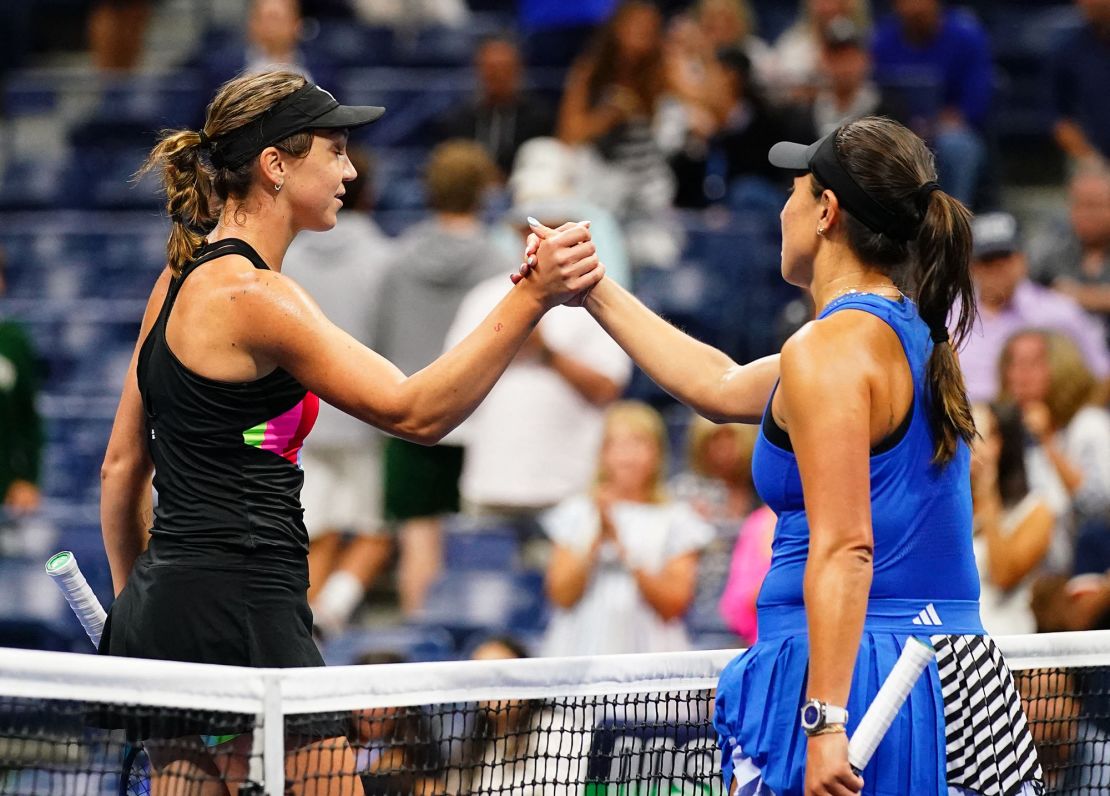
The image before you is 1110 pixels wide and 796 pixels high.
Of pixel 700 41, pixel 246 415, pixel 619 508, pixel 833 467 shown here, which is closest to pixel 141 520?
pixel 246 415

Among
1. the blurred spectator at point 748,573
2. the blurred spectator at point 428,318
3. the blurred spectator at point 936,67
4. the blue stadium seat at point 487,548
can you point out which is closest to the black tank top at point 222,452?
the blurred spectator at point 748,573

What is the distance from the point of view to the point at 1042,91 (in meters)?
11.3

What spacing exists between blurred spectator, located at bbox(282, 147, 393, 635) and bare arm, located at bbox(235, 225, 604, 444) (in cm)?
427

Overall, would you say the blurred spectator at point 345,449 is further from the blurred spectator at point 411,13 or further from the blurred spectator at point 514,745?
the blurred spectator at point 411,13

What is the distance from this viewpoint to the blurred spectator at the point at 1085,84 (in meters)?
9.59

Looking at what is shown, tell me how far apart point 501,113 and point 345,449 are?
105 inches

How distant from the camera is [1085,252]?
8477 millimetres

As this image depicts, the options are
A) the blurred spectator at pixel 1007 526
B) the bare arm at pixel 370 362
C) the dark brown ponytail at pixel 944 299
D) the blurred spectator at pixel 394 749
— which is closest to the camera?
the dark brown ponytail at pixel 944 299

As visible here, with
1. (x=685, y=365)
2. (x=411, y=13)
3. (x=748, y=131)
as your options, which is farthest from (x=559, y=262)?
(x=411, y=13)

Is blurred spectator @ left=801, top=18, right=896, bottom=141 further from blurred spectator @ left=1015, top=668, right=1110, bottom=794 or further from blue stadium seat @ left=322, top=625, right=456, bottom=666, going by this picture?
blurred spectator @ left=1015, top=668, right=1110, bottom=794

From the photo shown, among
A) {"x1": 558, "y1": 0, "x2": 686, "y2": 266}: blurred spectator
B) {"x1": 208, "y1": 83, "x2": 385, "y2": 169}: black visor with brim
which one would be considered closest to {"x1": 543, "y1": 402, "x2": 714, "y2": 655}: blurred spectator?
{"x1": 558, "y1": 0, "x2": 686, "y2": 266}: blurred spectator

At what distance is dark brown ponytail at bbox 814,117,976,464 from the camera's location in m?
3.19

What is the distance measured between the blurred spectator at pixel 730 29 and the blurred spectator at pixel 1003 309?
2.77 metres

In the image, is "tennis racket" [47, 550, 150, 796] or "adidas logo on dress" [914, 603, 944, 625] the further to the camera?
"tennis racket" [47, 550, 150, 796]
